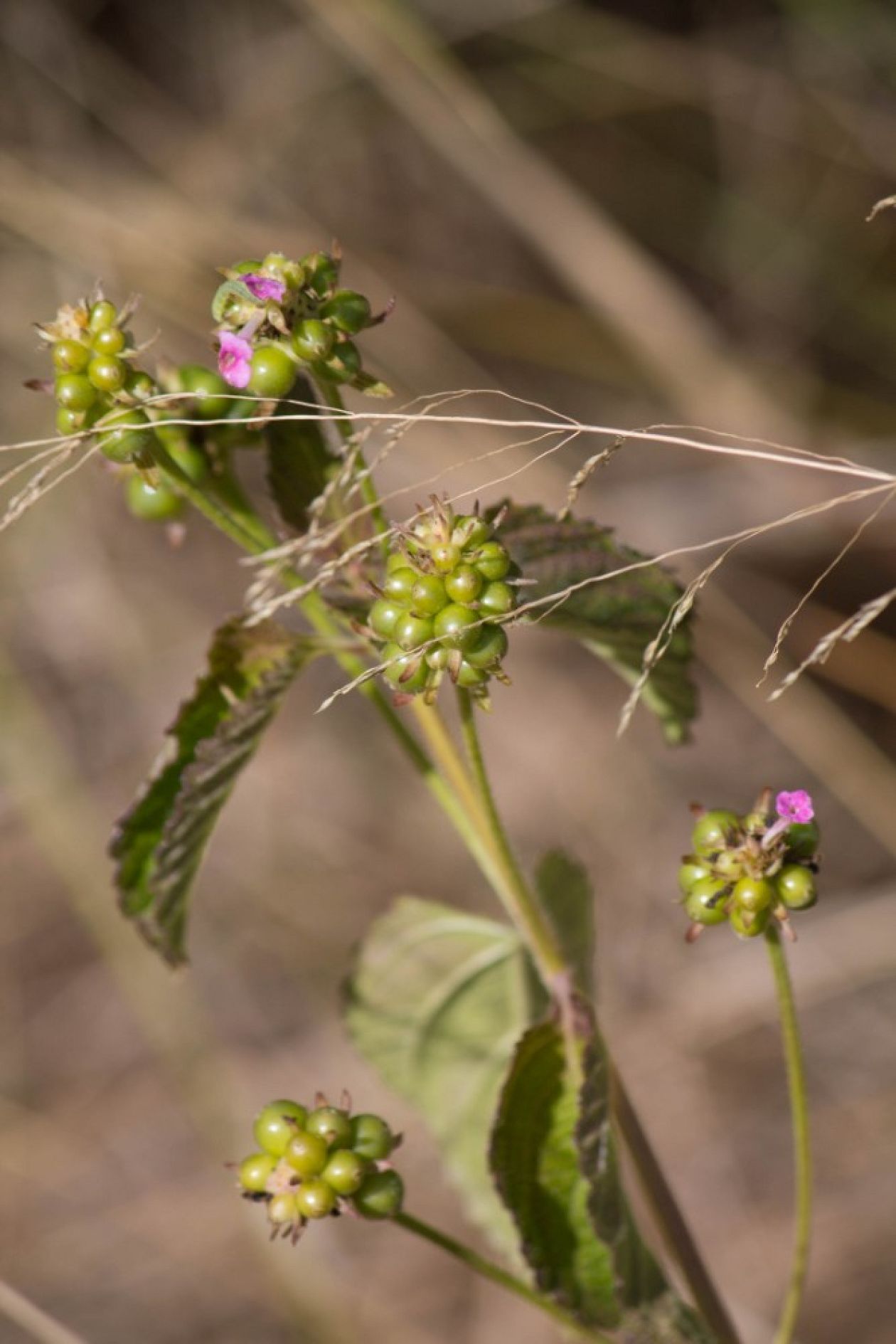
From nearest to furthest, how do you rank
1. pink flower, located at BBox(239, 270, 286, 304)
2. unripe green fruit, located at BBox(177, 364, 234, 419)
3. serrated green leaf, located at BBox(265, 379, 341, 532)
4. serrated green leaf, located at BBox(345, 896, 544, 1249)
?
pink flower, located at BBox(239, 270, 286, 304) → unripe green fruit, located at BBox(177, 364, 234, 419) → serrated green leaf, located at BBox(265, 379, 341, 532) → serrated green leaf, located at BBox(345, 896, 544, 1249)

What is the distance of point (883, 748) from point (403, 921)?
3.91 m

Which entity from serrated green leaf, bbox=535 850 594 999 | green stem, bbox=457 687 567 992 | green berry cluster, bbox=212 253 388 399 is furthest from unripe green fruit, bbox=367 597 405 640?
serrated green leaf, bbox=535 850 594 999

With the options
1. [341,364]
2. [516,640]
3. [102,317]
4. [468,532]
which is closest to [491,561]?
[468,532]

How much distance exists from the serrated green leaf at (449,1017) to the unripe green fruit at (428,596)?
989 millimetres

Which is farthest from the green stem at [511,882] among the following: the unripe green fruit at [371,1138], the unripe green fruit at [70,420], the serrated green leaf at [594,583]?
the unripe green fruit at [70,420]

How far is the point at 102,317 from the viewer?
1.56 meters

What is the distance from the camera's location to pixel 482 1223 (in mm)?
2395

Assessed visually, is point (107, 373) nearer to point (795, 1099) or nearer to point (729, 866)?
point (729, 866)

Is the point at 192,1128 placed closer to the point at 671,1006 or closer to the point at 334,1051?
the point at 334,1051

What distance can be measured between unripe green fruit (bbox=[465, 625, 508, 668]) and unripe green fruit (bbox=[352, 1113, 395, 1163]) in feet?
1.94

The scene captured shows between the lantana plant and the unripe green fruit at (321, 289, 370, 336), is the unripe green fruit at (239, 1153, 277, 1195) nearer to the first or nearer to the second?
the lantana plant

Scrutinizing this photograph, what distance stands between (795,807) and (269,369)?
2.46ft

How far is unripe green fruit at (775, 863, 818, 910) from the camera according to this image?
1550 mm

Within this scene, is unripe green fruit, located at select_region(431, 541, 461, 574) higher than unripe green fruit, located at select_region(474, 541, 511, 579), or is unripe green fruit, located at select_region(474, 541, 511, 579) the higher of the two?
unripe green fruit, located at select_region(431, 541, 461, 574)
